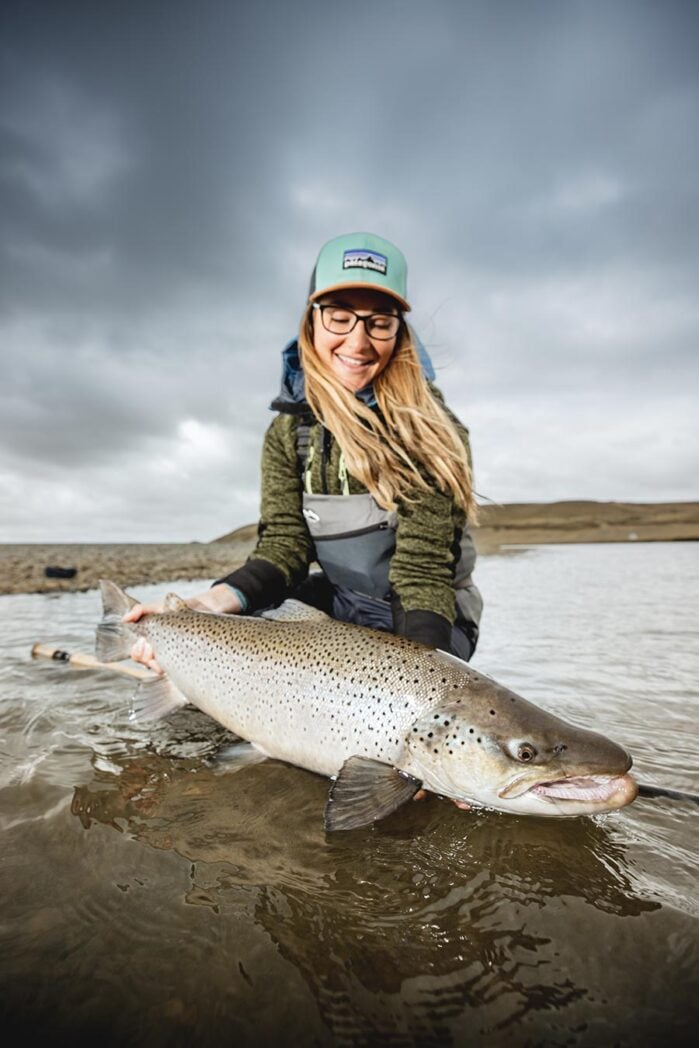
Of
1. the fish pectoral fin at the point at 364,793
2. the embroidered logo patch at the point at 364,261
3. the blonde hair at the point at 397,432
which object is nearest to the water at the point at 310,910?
Answer: the fish pectoral fin at the point at 364,793

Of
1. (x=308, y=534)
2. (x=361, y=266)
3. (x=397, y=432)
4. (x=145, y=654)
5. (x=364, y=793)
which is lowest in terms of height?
(x=364, y=793)

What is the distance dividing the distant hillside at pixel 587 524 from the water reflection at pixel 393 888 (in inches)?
1620

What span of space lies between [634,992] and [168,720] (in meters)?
2.92

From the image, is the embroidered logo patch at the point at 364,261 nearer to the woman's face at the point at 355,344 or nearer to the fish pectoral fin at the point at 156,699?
the woman's face at the point at 355,344

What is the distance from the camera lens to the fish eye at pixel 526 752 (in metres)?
2.03

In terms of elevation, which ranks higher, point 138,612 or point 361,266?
point 361,266

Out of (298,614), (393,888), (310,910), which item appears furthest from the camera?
(298,614)

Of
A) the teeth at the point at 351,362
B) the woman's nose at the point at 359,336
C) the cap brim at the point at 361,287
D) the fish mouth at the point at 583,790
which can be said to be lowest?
the fish mouth at the point at 583,790

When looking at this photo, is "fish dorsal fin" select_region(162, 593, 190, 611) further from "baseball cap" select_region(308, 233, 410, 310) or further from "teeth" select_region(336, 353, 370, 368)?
"baseball cap" select_region(308, 233, 410, 310)

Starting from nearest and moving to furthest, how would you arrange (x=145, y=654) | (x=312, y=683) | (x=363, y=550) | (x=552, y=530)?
(x=312, y=683)
(x=145, y=654)
(x=363, y=550)
(x=552, y=530)

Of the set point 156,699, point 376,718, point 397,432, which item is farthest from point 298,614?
point 397,432

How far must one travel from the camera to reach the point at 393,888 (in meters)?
1.86

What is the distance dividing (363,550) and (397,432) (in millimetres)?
804

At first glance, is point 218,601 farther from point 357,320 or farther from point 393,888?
point 393,888
